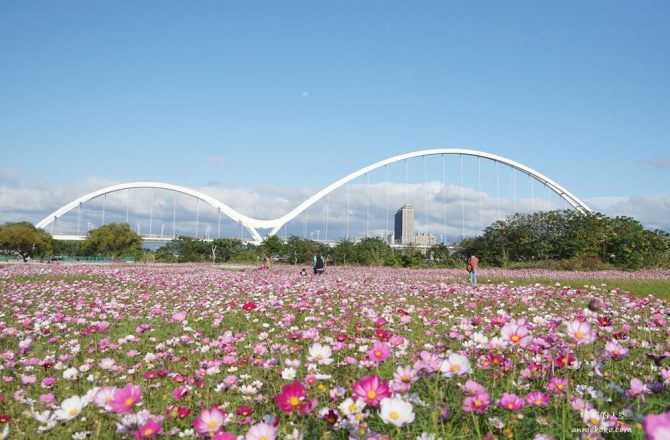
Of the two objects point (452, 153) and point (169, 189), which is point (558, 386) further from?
point (169, 189)

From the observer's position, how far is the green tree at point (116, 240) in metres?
47.7

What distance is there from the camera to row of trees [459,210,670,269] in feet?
97.6

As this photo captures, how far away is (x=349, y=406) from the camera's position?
5.48 feet

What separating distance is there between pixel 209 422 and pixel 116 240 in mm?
50877

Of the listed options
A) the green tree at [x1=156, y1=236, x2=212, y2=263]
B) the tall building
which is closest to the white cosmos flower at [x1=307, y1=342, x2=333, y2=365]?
the green tree at [x1=156, y1=236, x2=212, y2=263]

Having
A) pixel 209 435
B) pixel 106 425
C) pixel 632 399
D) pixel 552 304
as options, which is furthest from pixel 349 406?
pixel 552 304

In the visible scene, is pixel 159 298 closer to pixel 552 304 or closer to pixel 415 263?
pixel 552 304

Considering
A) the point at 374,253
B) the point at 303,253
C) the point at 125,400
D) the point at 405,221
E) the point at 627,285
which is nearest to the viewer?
the point at 125,400

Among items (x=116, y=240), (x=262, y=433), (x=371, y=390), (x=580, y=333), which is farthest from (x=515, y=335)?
(x=116, y=240)


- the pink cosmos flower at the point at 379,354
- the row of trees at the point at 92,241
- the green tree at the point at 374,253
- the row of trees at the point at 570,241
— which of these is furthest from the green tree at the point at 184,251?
the pink cosmos flower at the point at 379,354

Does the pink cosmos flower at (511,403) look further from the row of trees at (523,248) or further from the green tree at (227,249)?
the green tree at (227,249)

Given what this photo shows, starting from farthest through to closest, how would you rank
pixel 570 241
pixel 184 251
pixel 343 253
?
pixel 184 251, pixel 343 253, pixel 570 241

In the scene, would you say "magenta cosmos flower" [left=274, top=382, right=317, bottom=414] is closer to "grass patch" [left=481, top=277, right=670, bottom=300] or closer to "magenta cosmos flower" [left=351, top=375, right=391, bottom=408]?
"magenta cosmos flower" [left=351, top=375, right=391, bottom=408]

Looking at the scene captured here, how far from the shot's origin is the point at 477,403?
5.82ft
